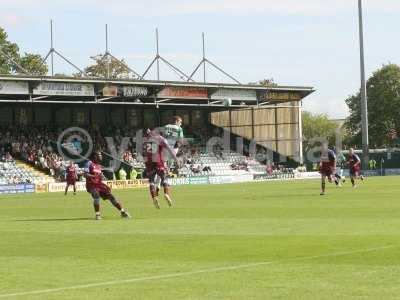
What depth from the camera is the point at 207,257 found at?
527 inches

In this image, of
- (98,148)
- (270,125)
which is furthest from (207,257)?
(270,125)

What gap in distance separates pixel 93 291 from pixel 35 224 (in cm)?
1194

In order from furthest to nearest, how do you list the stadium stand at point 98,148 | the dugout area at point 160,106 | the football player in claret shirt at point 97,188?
Result: the dugout area at point 160,106, the stadium stand at point 98,148, the football player in claret shirt at point 97,188

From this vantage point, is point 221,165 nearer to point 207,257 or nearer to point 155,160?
point 155,160

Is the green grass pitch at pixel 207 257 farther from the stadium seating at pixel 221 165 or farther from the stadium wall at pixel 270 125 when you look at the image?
the stadium wall at pixel 270 125

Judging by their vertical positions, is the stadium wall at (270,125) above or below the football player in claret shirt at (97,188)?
above

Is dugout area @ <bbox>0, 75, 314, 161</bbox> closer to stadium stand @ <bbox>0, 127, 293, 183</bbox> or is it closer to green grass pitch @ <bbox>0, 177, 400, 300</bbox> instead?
stadium stand @ <bbox>0, 127, 293, 183</bbox>

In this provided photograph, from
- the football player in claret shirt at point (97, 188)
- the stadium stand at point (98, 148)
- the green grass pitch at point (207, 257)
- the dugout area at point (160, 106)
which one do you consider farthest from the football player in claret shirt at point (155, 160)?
the dugout area at point (160, 106)

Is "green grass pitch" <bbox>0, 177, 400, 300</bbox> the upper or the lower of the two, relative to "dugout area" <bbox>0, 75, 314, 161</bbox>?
lower

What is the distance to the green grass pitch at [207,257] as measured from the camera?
33.4ft

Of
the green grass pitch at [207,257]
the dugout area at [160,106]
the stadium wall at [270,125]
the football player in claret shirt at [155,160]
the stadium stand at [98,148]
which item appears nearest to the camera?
the green grass pitch at [207,257]

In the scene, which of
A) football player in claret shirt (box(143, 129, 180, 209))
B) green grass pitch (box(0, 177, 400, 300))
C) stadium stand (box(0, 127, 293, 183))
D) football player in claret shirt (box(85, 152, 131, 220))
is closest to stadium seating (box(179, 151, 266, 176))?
stadium stand (box(0, 127, 293, 183))

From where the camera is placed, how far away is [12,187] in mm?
56000

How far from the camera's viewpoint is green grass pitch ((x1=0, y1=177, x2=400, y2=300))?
10170 mm
